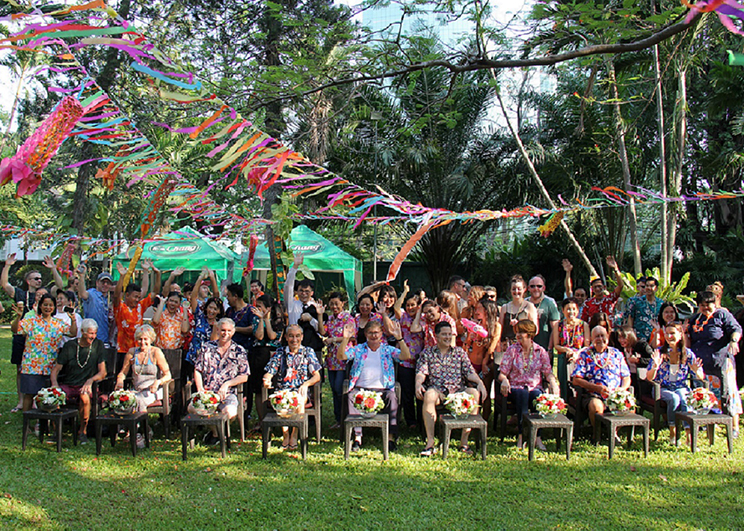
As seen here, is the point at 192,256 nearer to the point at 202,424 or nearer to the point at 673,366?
the point at 202,424

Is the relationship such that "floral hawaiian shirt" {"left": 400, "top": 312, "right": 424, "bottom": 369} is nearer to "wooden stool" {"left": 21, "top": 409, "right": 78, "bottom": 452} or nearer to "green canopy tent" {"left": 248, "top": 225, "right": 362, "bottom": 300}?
"wooden stool" {"left": 21, "top": 409, "right": 78, "bottom": 452}

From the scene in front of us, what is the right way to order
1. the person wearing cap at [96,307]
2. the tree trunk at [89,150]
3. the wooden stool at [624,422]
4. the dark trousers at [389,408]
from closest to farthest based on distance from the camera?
the wooden stool at [624,422]
the dark trousers at [389,408]
the person wearing cap at [96,307]
the tree trunk at [89,150]

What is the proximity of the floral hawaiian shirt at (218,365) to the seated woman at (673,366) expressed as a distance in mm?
4299

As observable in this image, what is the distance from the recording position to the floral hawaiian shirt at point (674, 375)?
6.11m

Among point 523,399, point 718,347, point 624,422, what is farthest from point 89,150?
point 718,347

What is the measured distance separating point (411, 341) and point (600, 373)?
1.99 metres

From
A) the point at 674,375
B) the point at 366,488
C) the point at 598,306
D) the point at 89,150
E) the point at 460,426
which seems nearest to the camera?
the point at 366,488

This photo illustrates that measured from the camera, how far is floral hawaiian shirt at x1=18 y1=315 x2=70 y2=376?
19.8ft

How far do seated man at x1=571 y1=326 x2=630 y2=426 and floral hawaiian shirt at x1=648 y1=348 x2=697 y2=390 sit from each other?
49 cm

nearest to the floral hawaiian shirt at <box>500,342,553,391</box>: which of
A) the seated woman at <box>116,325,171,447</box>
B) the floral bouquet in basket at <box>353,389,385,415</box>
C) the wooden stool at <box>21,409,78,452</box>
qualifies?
the floral bouquet in basket at <box>353,389,385,415</box>

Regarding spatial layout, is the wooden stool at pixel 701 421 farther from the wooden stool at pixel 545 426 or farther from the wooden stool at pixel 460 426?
the wooden stool at pixel 460 426

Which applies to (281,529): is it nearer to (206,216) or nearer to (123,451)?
(123,451)

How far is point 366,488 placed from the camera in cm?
469

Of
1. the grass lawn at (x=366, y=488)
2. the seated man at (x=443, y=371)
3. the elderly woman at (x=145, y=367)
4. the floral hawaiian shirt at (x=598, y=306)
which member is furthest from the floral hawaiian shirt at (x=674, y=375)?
the elderly woman at (x=145, y=367)
